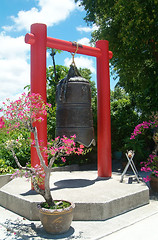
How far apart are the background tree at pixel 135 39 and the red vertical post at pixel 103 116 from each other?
11.2 feet

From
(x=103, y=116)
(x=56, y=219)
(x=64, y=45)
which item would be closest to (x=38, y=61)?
(x=64, y=45)

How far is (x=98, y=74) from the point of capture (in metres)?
7.17

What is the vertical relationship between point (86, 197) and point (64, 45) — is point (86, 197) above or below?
below

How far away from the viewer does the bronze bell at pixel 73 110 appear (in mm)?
5637

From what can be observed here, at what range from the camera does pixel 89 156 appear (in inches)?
434

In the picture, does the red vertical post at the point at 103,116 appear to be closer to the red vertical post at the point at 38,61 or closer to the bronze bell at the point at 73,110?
the bronze bell at the point at 73,110

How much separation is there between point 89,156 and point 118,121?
8.31 ft

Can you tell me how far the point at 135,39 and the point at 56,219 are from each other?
806 cm

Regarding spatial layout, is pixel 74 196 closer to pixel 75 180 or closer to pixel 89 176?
pixel 75 180

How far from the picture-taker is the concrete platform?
4797mm

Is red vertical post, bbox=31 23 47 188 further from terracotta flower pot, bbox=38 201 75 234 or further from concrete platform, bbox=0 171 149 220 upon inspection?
terracotta flower pot, bbox=38 201 75 234

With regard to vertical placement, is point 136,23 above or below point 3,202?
above

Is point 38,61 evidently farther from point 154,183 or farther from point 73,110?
point 154,183

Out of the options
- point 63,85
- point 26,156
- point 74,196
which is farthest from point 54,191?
point 26,156
